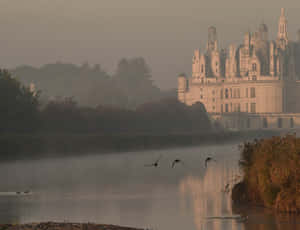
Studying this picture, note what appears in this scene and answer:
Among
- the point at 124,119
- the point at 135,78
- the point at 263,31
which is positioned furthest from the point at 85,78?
the point at 124,119

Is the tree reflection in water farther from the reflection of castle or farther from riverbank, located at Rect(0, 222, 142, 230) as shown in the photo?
riverbank, located at Rect(0, 222, 142, 230)

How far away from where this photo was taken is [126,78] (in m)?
180

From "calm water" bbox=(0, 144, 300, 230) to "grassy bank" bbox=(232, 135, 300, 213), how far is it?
470 mm

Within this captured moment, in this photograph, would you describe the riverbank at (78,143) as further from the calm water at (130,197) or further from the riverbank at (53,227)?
the riverbank at (53,227)

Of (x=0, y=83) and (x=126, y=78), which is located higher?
(x=126, y=78)

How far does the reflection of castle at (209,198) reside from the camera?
62.9ft

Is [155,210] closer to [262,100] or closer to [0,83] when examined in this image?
[0,83]

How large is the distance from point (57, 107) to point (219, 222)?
51741mm

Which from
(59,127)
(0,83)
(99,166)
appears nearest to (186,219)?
(99,166)

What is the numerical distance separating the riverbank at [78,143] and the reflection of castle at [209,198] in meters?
17.0

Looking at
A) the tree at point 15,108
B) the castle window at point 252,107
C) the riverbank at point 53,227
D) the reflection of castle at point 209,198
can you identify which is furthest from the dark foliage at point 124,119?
the riverbank at point 53,227

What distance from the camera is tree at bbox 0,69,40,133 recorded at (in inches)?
2197

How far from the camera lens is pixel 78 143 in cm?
6041

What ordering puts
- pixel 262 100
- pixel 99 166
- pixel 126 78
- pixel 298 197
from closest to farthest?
pixel 298 197
pixel 99 166
pixel 262 100
pixel 126 78
